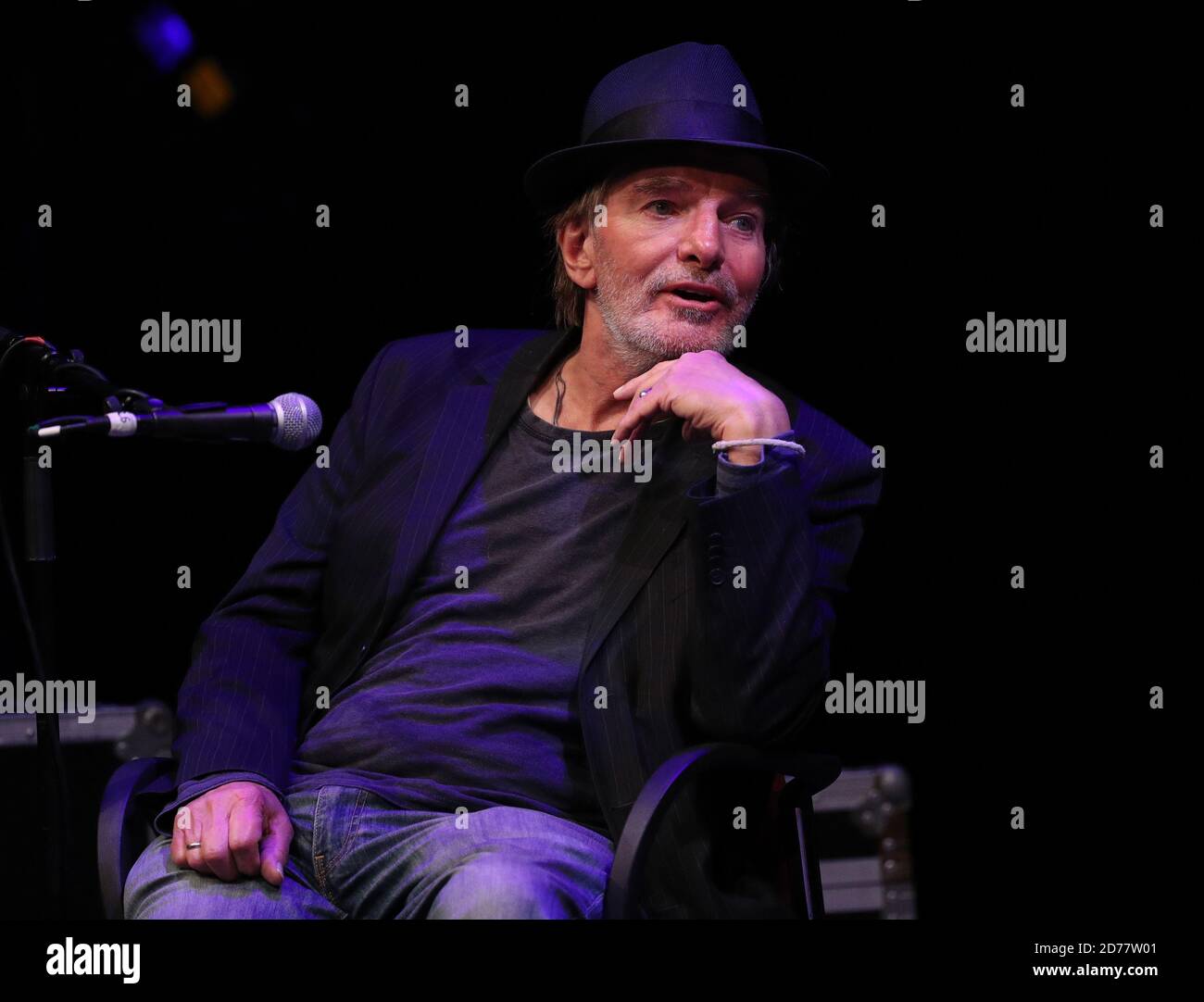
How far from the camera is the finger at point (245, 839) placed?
7.46 ft

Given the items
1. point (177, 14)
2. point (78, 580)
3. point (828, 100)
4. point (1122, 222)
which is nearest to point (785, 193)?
point (828, 100)

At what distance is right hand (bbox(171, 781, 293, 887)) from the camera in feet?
7.47

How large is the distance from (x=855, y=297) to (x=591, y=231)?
749 millimetres

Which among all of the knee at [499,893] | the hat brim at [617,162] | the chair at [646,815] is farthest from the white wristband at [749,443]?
the knee at [499,893]

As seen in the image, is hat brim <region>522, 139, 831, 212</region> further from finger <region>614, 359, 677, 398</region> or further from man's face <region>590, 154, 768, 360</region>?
finger <region>614, 359, 677, 398</region>

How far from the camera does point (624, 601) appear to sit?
2.53 m

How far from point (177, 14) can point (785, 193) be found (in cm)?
152

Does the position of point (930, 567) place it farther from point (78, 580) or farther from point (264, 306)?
point (78, 580)

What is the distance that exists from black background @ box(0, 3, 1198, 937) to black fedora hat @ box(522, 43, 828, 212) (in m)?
0.40

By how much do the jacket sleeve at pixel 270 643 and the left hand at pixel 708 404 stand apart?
0.61m

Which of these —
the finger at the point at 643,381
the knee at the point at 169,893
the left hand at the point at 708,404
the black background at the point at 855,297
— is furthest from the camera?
the black background at the point at 855,297

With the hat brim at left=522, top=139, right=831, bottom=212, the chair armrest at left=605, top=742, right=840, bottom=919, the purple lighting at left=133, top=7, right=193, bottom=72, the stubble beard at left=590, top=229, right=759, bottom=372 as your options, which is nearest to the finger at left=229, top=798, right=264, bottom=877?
the chair armrest at left=605, top=742, right=840, bottom=919

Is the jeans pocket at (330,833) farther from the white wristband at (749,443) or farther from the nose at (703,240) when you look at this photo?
the nose at (703,240)

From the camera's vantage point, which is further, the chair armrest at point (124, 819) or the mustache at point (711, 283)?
the mustache at point (711, 283)
